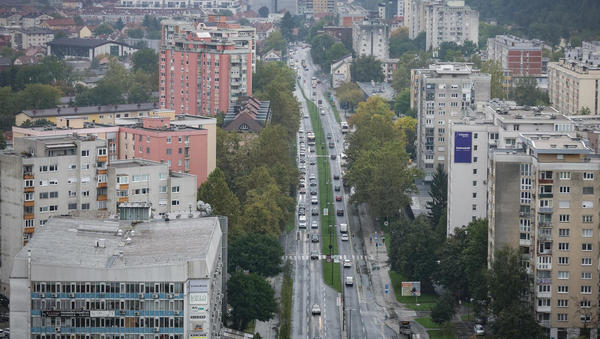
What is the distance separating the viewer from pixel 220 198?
98.0 m

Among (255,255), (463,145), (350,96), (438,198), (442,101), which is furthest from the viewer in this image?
(350,96)

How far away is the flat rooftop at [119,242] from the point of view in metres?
70.2

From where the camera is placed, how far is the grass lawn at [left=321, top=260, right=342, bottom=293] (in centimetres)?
9806

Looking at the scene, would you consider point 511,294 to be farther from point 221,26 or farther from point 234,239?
point 221,26

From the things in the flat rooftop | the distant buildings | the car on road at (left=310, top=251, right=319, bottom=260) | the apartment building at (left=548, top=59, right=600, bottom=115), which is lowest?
the car on road at (left=310, top=251, right=319, bottom=260)

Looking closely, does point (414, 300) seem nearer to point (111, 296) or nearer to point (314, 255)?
point (314, 255)

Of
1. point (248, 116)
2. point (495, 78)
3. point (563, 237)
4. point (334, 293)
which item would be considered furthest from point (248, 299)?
point (495, 78)

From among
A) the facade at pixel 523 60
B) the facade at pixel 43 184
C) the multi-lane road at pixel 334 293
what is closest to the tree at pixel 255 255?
the multi-lane road at pixel 334 293

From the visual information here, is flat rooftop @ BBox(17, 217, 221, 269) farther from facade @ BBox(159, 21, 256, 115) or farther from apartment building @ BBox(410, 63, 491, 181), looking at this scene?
facade @ BBox(159, 21, 256, 115)

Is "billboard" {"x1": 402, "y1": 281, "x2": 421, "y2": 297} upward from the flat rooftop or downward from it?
downward

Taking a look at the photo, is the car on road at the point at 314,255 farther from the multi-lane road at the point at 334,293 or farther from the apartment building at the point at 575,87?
the apartment building at the point at 575,87

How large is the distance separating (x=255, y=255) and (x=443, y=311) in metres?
13.7

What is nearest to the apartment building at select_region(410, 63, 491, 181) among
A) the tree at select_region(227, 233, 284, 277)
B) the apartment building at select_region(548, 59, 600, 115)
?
the apartment building at select_region(548, 59, 600, 115)

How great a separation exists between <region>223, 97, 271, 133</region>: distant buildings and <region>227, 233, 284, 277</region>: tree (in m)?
41.5
